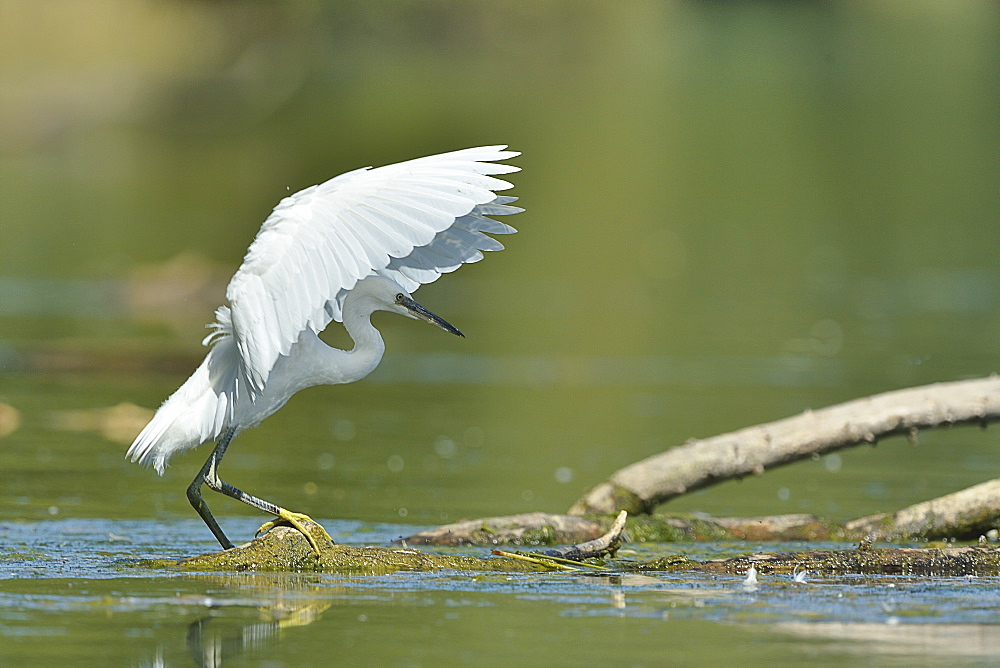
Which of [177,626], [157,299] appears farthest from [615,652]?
[157,299]

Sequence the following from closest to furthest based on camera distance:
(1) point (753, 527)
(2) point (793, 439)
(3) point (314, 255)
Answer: (3) point (314, 255), (1) point (753, 527), (2) point (793, 439)

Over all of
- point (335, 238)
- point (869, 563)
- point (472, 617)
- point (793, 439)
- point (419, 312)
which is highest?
point (335, 238)

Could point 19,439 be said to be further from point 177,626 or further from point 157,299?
point 157,299

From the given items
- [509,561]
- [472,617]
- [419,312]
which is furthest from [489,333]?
[472,617]

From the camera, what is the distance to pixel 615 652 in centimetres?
689

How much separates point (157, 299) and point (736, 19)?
75.9 meters

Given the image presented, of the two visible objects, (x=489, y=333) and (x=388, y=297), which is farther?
(x=489, y=333)

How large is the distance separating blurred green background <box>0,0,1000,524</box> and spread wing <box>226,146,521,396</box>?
3.08 meters

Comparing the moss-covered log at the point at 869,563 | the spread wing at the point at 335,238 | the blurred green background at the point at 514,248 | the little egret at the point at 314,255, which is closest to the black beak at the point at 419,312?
the little egret at the point at 314,255

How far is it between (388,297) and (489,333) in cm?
1192

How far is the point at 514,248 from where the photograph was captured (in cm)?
3181

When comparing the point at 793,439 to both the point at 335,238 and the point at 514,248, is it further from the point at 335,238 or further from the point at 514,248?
the point at 514,248

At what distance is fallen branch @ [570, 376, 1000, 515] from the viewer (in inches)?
414

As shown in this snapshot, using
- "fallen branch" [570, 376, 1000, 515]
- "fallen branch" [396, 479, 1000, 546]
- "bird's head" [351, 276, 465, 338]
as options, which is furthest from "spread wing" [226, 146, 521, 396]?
"fallen branch" [570, 376, 1000, 515]
